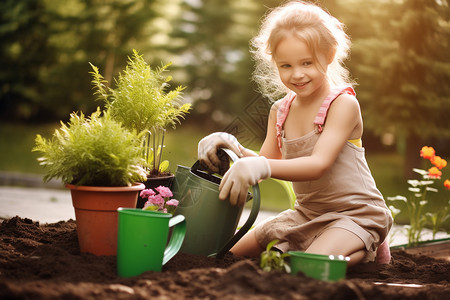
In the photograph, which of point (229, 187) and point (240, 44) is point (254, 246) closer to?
point (229, 187)

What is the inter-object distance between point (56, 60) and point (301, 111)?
12455 millimetres

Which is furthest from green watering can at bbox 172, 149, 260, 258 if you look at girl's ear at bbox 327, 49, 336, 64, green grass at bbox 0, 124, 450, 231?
green grass at bbox 0, 124, 450, 231

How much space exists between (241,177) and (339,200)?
0.61 m

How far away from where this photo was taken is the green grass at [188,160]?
287 inches

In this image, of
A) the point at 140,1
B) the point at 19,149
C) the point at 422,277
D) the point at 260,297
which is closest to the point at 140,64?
the point at 260,297

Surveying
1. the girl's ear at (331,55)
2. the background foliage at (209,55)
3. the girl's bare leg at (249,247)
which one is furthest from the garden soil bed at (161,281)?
the background foliage at (209,55)

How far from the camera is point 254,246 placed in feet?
7.86

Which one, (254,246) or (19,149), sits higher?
(19,149)

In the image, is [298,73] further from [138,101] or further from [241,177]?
[138,101]

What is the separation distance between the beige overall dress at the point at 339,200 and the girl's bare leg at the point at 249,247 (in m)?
0.13

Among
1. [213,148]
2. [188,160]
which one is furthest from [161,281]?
[188,160]

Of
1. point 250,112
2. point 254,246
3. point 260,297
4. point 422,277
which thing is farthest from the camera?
point 250,112

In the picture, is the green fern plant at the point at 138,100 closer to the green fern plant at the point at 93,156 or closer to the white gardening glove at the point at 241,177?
the green fern plant at the point at 93,156

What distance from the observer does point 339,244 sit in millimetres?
2004
